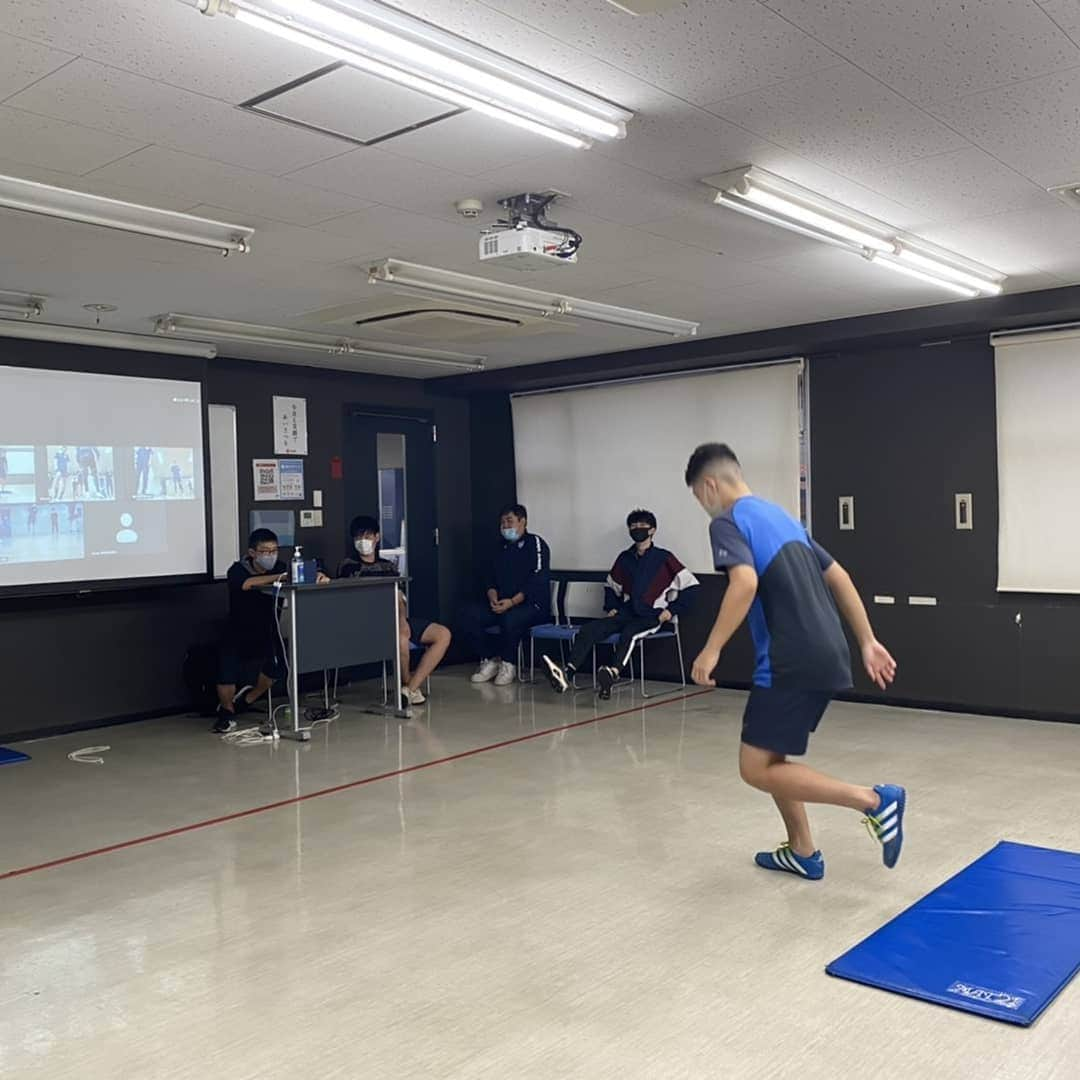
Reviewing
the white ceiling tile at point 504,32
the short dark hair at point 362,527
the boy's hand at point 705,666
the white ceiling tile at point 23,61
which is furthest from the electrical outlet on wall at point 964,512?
the white ceiling tile at point 23,61

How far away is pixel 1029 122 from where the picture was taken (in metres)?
3.31

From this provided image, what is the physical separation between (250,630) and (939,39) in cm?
531

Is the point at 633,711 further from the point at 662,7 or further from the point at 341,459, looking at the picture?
the point at 662,7

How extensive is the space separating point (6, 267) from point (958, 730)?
5538mm

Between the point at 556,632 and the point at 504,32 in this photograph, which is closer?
the point at 504,32

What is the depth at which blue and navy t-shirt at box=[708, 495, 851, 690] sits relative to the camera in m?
3.40

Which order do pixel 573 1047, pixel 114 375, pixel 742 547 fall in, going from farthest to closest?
pixel 114 375 → pixel 742 547 → pixel 573 1047

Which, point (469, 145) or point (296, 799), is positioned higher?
point (469, 145)

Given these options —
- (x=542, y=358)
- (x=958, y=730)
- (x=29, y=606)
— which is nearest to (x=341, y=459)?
(x=542, y=358)

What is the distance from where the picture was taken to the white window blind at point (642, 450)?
7395 millimetres

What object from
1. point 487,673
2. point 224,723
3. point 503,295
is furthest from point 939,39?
point 487,673

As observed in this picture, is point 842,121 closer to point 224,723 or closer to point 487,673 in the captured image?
point 224,723

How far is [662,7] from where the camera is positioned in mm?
2375

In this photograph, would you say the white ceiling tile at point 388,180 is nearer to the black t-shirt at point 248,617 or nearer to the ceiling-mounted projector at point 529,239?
the ceiling-mounted projector at point 529,239
